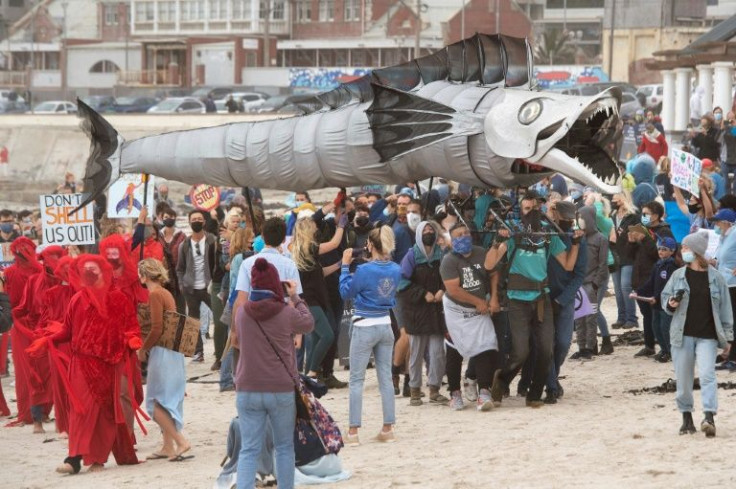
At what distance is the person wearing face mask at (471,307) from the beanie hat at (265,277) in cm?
360

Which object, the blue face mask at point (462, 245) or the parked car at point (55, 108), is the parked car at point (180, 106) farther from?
the blue face mask at point (462, 245)

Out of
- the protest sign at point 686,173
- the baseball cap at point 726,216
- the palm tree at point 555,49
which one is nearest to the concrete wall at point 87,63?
the palm tree at point 555,49

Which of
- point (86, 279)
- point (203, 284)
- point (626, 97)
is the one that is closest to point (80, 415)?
point (86, 279)

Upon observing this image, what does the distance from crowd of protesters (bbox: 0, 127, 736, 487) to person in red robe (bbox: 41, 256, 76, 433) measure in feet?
0.06

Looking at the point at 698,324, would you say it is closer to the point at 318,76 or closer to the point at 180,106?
the point at 180,106

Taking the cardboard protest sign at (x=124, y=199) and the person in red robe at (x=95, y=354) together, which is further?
the cardboard protest sign at (x=124, y=199)

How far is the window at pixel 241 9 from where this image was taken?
94.9 meters

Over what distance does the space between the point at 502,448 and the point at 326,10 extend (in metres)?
85.6

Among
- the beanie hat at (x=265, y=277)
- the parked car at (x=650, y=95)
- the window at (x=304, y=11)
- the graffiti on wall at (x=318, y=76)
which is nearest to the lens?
the beanie hat at (x=265, y=277)

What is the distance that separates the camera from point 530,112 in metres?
→ 12.5

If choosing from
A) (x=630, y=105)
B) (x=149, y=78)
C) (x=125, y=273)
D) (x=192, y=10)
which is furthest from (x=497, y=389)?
(x=192, y=10)

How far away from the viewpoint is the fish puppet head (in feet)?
40.5

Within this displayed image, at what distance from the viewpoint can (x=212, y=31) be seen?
96000mm

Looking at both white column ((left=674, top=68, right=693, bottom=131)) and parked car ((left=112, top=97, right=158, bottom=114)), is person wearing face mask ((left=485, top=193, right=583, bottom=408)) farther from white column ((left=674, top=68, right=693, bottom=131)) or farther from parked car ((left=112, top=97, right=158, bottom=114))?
parked car ((left=112, top=97, right=158, bottom=114))
